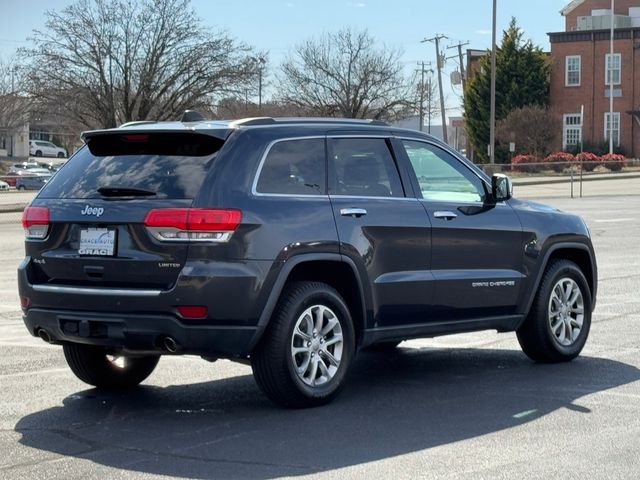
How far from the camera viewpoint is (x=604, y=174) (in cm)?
5600

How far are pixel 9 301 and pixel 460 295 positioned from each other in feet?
22.5

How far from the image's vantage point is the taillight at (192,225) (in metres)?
6.88

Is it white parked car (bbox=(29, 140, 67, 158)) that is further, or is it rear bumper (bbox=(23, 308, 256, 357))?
white parked car (bbox=(29, 140, 67, 158))

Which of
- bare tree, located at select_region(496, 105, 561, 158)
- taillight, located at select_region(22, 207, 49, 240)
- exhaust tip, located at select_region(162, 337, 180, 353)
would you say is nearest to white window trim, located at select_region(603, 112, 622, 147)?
bare tree, located at select_region(496, 105, 561, 158)

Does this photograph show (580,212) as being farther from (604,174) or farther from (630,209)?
(604,174)

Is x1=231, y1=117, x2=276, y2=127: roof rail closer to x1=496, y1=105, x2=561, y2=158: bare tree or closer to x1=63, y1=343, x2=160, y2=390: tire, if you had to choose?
x1=63, y1=343, x2=160, y2=390: tire

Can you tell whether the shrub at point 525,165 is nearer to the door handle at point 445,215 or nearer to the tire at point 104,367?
the door handle at point 445,215

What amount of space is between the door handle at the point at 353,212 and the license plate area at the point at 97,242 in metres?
1.49

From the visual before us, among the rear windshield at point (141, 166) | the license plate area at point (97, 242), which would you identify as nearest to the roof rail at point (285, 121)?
the rear windshield at point (141, 166)

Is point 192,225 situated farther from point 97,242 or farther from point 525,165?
point 525,165

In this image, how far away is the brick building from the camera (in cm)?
7212

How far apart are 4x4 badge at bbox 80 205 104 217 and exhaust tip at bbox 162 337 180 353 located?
35.4 inches

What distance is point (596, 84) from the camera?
241ft

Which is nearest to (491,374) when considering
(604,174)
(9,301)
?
(9,301)
